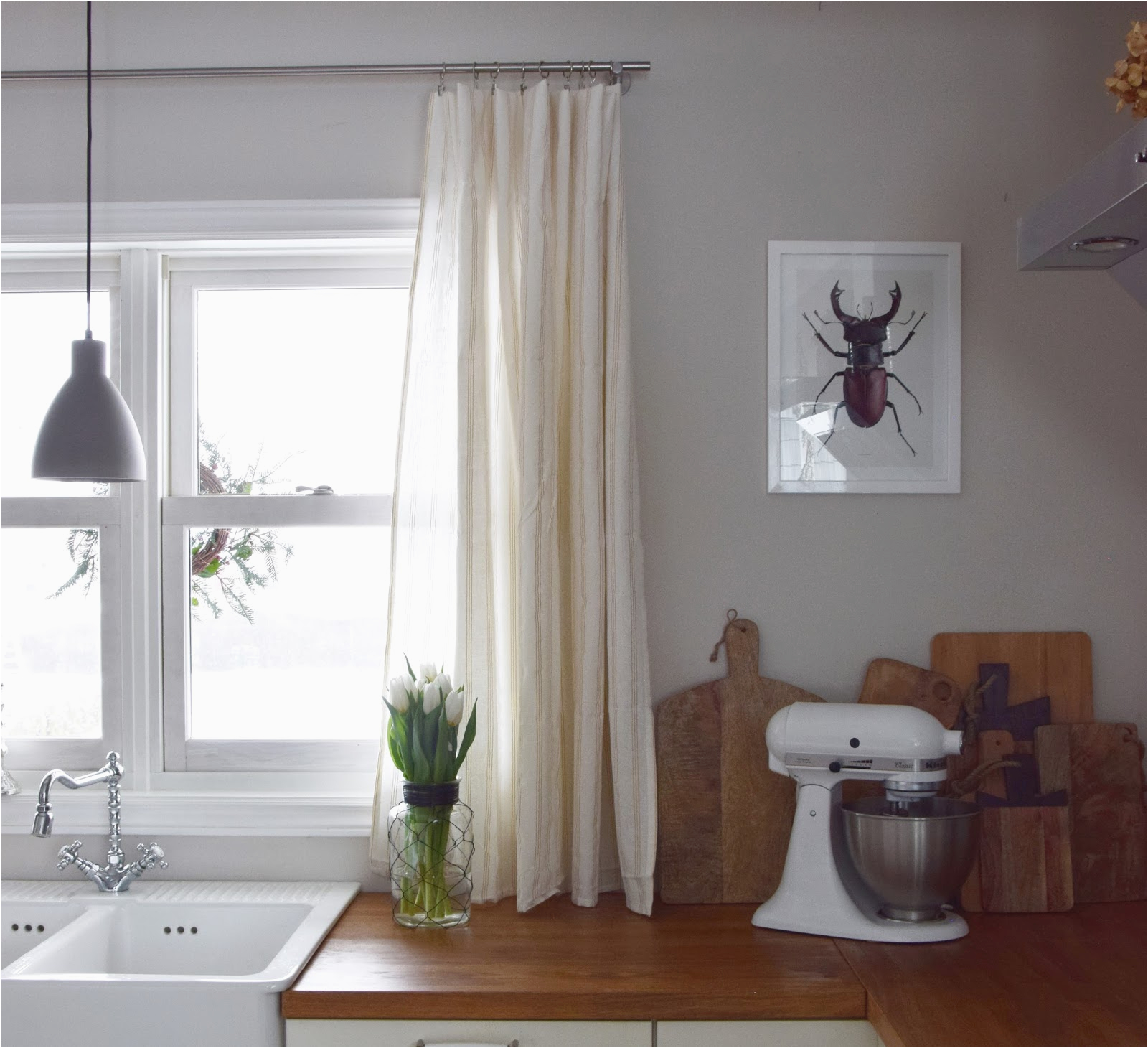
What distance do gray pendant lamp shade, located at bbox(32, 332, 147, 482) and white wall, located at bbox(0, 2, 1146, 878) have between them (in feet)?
2.20

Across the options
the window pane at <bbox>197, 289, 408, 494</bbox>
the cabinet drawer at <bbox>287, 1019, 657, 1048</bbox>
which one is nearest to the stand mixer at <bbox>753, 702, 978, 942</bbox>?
the cabinet drawer at <bbox>287, 1019, 657, 1048</bbox>

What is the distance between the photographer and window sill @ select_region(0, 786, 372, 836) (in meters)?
2.02

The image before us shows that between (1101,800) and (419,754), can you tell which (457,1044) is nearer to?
(419,754)

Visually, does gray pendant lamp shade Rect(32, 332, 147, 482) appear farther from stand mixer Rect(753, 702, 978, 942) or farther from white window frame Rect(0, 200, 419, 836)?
stand mixer Rect(753, 702, 978, 942)

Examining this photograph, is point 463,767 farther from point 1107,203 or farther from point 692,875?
point 1107,203

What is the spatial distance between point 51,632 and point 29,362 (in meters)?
0.59

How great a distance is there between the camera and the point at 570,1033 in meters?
1.54

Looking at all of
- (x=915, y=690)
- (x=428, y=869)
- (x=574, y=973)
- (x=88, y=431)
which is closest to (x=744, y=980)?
(x=574, y=973)

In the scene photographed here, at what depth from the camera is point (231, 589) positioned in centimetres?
214

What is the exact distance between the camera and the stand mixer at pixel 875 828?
5.58 feet

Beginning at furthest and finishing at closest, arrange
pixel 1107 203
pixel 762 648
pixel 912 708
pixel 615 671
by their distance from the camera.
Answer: pixel 762 648, pixel 615 671, pixel 912 708, pixel 1107 203

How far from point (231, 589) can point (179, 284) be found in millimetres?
663

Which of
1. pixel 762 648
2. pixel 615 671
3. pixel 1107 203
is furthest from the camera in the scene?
pixel 762 648

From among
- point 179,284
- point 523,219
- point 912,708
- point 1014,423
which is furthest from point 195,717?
point 1014,423
